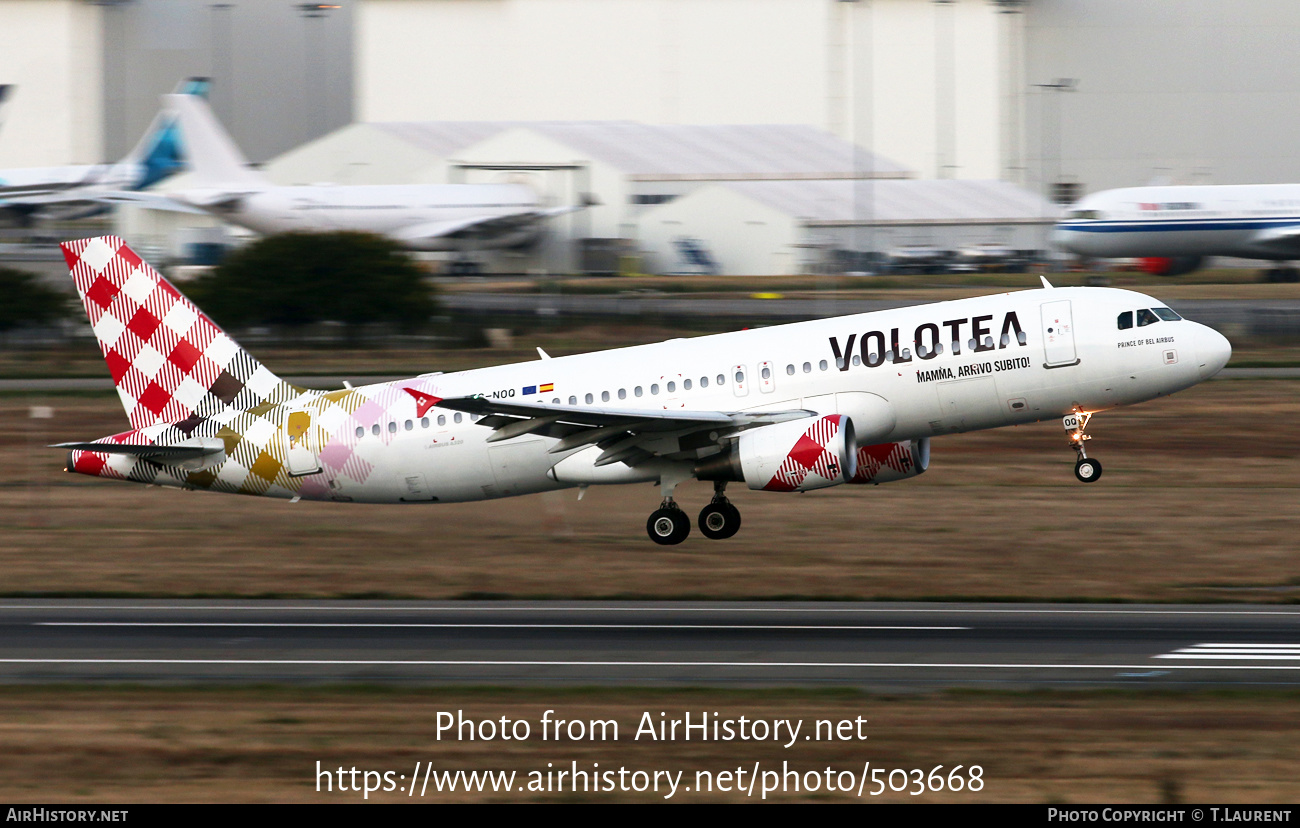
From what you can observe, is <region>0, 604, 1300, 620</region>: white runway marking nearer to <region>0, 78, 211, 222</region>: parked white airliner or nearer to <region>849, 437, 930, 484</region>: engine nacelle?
<region>849, 437, 930, 484</region>: engine nacelle

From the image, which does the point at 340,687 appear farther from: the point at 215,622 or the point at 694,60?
the point at 694,60

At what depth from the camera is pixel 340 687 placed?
17.0 meters

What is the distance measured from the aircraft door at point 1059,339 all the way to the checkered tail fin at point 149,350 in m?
14.2

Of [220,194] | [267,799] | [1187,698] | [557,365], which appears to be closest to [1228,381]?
[557,365]

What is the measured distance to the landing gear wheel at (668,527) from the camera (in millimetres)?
25906

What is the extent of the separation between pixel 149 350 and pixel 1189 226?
5732 cm

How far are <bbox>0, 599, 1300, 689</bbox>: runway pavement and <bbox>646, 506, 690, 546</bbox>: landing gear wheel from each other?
3.51 m

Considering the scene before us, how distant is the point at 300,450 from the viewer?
2666 centimetres

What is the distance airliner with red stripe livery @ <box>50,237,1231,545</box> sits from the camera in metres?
24.6

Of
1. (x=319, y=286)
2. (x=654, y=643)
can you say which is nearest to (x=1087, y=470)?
(x=654, y=643)

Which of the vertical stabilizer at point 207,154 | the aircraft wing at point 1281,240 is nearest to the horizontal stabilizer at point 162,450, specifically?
the vertical stabilizer at point 207,154

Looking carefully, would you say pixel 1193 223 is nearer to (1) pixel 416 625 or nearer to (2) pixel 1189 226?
(2) pixel 1189 226

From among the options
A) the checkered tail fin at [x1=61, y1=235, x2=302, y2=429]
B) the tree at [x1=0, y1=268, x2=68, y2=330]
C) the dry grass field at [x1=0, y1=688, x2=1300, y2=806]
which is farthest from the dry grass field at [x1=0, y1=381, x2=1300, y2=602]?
the tree at [x1=0, y1=268, x2=68, y2=330]

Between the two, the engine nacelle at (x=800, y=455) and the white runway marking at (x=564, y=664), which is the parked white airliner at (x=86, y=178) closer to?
the engine nacelle at (x=800, y=455)
